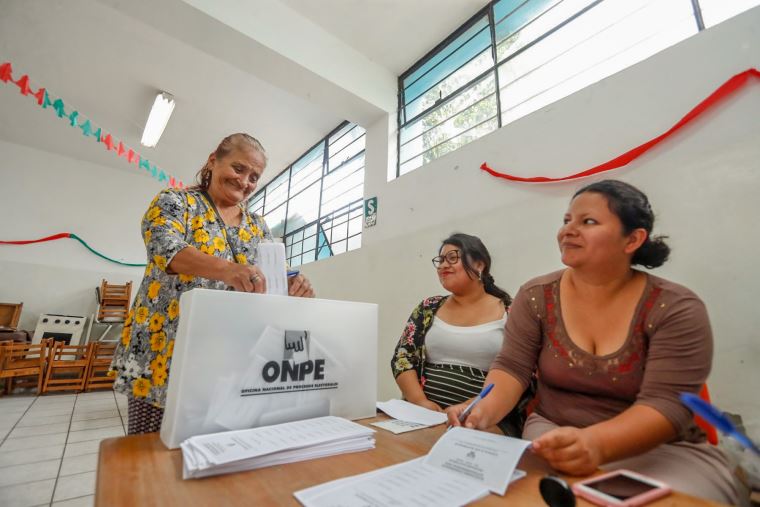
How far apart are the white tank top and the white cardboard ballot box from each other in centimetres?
66

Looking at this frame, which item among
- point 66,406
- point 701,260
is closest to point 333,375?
point 701,260

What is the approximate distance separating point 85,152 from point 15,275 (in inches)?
77.1

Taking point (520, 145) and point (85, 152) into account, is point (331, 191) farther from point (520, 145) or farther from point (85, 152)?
point (85, 152)

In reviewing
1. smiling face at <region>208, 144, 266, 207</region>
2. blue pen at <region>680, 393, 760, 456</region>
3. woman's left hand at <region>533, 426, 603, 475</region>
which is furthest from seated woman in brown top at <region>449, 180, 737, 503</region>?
smiling face at <region>208, 144, 266, 207</region>

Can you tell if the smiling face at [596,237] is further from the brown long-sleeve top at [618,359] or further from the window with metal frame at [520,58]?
the window with metal frame at [520,58]

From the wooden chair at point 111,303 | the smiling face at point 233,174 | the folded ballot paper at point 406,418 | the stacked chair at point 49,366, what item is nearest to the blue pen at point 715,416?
the folded ballot paper at point 406,418

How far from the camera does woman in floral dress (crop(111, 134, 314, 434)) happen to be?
848 mm

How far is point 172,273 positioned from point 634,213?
122cm

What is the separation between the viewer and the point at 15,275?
4664 mm

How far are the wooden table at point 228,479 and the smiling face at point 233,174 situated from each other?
2.44 feet

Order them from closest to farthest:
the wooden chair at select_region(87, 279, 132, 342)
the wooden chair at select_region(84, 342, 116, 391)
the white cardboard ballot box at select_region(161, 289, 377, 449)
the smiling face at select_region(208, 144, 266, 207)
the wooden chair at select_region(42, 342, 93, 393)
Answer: the white cardboard ballot box at select_region(161, 289, 377, 449)
the smiling face at select_region(208, 144, 266, 207)
the wooden chair at select_region(42, 342, 93, 393)
the wooden chair at select_region(84, 342, 116, 391)
the wooden chair at select_region(87, 279, 132, 342)

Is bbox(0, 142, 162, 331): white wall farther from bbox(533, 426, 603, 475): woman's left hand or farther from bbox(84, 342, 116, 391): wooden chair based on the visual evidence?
bbox(533, 426, 603, 475): woman's left hand

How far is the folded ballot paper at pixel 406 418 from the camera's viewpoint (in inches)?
28.6

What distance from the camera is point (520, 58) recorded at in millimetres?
2270
